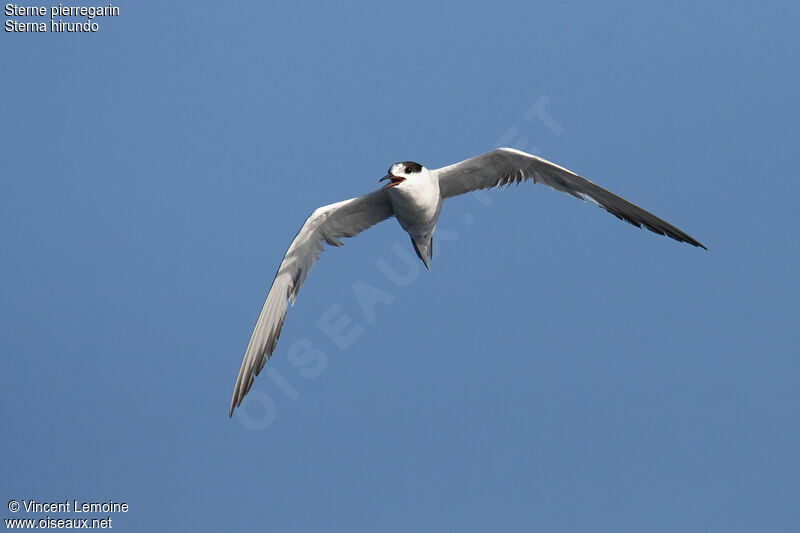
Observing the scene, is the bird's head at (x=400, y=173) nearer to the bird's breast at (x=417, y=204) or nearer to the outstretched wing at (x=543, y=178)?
the bird's breast at (x=417, y=204)

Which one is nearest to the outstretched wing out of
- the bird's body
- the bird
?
the bird

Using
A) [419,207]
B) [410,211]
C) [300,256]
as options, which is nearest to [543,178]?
[419,207]

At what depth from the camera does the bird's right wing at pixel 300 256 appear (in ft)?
29.5

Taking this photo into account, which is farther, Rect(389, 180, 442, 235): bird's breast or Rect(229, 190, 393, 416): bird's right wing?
Rect(229, 190, 393, 416): bird's right wing

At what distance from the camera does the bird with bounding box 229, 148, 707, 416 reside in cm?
867

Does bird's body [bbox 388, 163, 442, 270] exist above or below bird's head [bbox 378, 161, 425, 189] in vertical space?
below

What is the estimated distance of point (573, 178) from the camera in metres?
8.59

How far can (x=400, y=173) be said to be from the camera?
8609 mm

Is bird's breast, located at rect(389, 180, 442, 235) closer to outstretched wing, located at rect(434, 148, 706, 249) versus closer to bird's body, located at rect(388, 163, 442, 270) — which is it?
bird's body, located at rect(388, 163, 442, 270)

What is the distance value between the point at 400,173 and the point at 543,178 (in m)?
1.71

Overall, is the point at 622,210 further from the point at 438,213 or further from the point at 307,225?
the point at 307,225

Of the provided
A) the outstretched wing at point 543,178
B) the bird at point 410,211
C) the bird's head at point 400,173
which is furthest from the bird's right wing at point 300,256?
the outstretched wing at point 543,178

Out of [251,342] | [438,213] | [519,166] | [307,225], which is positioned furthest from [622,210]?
[251,342]

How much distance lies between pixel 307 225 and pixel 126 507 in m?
5.27
